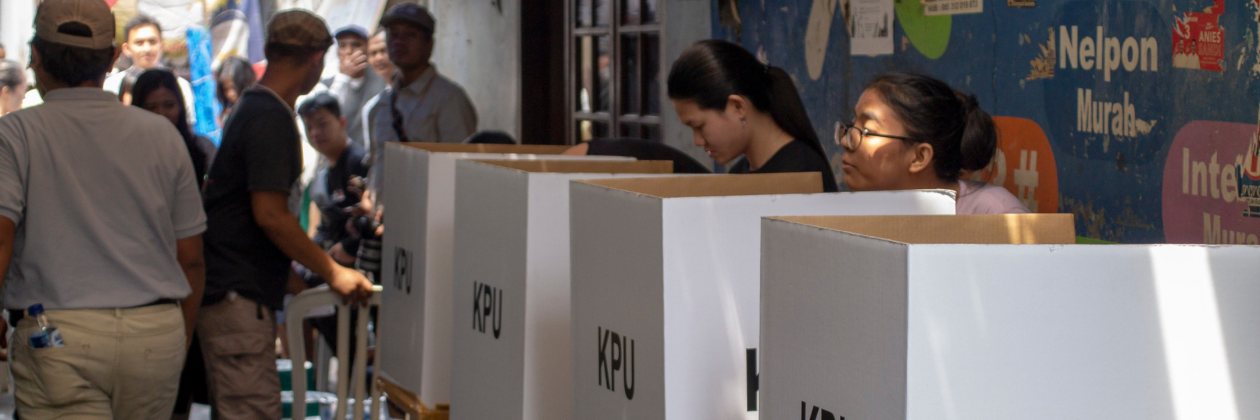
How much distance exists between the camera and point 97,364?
2004 mm

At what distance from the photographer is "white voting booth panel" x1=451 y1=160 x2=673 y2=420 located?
4.86ft

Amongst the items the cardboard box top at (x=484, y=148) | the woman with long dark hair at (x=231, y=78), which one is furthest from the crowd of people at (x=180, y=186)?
the woman with long dark hair at (x=231, y=78)

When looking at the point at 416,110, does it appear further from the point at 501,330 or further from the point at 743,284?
the point at 743,284

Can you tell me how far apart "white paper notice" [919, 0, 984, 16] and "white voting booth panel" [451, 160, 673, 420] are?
0.93 m

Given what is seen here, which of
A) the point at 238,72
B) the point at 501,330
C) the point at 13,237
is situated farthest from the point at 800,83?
the point at 238,72

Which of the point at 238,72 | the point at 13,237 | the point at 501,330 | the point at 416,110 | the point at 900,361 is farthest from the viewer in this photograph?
the point at 238,72

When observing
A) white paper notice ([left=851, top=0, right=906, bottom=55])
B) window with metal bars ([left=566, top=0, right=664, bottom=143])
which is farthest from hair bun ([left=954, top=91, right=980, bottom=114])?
window with metal bars ([left=566, top=0, right=664, bottom=143])

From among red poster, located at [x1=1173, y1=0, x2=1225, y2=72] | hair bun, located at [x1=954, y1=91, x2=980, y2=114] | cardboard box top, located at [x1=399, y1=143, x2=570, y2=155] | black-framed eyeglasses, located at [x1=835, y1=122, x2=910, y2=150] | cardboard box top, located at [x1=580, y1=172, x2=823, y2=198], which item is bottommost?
cardboard box top, located at [x1=580, y1=172, x2=823, y2=198]

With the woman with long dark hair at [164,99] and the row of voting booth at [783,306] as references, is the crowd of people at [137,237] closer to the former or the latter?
the row of voting booth at [783,306]

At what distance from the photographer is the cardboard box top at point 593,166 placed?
1.65 metres

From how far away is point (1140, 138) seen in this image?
1758mm

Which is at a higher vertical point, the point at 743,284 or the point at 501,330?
the point at 743,284

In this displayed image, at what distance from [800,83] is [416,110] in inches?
81.5

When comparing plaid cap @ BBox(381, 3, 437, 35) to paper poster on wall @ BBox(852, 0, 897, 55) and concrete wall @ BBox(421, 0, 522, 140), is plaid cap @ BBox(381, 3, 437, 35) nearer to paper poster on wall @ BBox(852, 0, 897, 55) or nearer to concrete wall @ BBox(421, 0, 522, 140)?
concrete wall @ BBox(421, 0, 522, 140)
